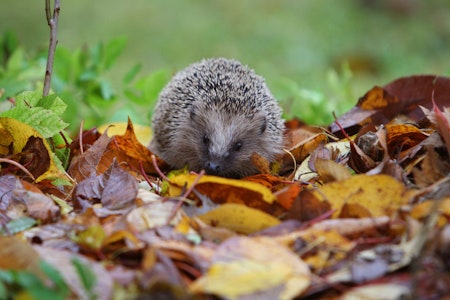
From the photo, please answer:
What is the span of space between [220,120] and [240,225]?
1.96 metres

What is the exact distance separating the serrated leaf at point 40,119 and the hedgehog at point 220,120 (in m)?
1.27

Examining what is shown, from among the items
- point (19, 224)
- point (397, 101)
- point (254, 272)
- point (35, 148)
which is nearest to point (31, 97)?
point (35, 148)

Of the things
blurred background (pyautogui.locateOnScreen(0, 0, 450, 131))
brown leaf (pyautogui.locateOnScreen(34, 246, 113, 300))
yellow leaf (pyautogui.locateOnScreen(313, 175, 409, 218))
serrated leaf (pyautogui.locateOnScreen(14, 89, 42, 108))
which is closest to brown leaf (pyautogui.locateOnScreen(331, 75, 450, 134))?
yellow leaf (pyautogui.locateOnScreen(313, 175, 409, 218))

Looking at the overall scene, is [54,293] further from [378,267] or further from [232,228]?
[378,267]

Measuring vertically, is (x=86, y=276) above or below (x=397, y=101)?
below

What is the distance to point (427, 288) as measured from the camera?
2143 millimetres

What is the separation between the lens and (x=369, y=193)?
2.71 meters

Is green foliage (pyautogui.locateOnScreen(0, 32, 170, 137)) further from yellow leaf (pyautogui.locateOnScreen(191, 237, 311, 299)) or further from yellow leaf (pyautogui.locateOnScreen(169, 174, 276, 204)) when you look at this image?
yellow leaf (pyautogui.locateOnScreen(191, 237, 311, 299))

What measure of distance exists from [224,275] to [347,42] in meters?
10.4

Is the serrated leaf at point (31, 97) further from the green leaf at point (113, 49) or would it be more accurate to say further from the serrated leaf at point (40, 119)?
the green leaf at point (113, 49)

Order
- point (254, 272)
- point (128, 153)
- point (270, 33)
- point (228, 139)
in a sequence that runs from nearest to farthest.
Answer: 1. point (254, 272)
2. point (128, 153)
3. point (228, 139)
4. point (270, 33)

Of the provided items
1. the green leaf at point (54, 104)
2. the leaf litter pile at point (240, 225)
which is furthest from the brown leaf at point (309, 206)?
the green leaf at point (54, 104)

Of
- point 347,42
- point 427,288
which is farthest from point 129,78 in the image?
point 347,42

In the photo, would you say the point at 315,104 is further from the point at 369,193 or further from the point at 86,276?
the point at 86,276
